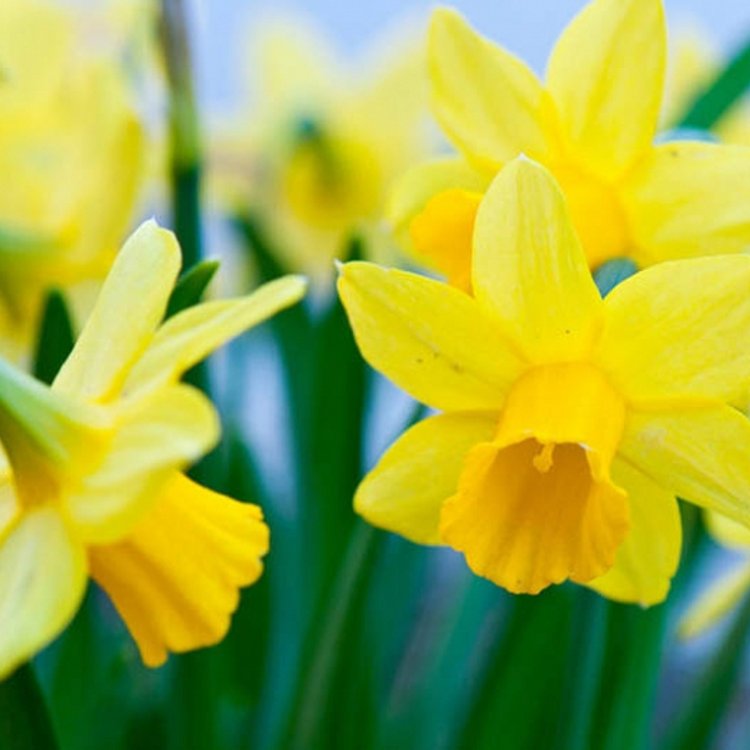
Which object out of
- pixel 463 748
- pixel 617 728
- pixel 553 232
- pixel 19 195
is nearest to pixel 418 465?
pixel 553 232

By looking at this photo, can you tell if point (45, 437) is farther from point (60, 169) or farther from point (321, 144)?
point (321, 144)

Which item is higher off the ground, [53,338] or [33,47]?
[33,47]

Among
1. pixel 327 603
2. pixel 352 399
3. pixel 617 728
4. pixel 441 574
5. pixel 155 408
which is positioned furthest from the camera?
pixel 441 574

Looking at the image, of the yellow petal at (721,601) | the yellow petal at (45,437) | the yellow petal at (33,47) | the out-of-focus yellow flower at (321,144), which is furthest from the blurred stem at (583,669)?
the out-of-focus yellow flower at (321,144)

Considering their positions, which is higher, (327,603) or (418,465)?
(418,465)

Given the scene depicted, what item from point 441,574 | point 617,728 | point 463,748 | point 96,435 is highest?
point 96,435

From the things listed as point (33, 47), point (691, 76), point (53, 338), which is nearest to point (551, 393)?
point (53, 338)

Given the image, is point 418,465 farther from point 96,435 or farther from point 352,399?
point 352,399
